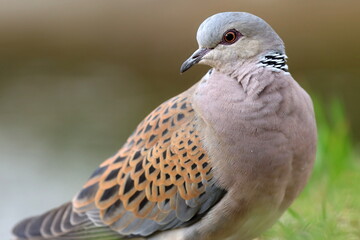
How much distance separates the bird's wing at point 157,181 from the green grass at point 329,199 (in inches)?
23.3

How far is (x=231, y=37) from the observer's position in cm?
454

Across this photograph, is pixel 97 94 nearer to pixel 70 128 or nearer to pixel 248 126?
pixel 70 128

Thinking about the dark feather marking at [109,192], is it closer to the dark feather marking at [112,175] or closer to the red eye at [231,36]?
the dark feather marking at [112,175]

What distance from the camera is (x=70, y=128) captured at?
10.4 m

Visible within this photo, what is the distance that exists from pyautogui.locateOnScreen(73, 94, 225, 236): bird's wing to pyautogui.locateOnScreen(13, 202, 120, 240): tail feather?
5cm

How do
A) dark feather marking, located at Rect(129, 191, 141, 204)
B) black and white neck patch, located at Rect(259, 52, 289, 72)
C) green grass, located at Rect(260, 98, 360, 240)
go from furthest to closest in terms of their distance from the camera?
dark feather marking, located at Rect(129, 191, 141, 204) → green grass, located at Rect(260, 98, 360, 240) → black and white neck patch, located at Rect(259, 52, 289, 72)

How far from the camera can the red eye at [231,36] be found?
453cm

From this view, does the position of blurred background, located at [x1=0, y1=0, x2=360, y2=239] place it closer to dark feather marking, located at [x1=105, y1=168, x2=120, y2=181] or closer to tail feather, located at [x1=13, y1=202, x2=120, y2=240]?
tail feather, located at [x1=13, y1=202, x2=120, y2=240]

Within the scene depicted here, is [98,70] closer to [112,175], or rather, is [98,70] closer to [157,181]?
[112,175]

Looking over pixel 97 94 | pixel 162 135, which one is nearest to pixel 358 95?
pixel 97 94

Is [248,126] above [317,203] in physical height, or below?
above

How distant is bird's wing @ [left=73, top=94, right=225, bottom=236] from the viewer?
4.57 meters

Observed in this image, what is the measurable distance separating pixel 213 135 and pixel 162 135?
0.42 metres

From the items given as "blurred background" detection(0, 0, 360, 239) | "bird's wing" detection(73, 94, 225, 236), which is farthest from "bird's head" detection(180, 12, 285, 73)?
"blurred background" detection(0, 0, 360, 239)
